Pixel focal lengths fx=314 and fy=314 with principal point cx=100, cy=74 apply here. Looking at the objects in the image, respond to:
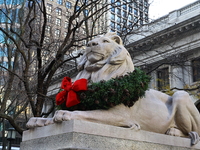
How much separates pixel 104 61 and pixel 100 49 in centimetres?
23

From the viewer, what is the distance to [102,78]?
5438 mm

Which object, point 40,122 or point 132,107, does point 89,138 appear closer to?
point 40,122

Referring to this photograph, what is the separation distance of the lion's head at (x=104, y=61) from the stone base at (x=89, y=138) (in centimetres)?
107

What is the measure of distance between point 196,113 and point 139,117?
142cm

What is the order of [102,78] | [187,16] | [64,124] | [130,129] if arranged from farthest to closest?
1. [187,16]
2. [102,78]
3. [130,129]
4. [64,124]

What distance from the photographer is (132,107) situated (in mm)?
5457

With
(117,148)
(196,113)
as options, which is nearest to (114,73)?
(117,148)

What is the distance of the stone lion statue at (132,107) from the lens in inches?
203

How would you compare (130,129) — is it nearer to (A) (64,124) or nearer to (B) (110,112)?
(B) (110,112)

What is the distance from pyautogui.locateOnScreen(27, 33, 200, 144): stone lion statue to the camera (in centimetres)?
515

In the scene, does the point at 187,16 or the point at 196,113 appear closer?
the point at 196,113

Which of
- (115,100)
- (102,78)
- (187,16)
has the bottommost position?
(115,100)

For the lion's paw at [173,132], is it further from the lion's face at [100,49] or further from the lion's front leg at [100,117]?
the lion's face at [100,49]

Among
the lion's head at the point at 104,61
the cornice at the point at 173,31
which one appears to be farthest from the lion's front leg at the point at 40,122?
the cornice at the point at 173,31
